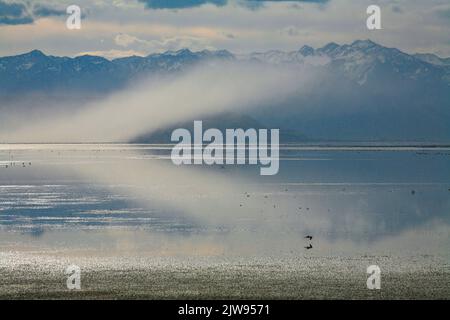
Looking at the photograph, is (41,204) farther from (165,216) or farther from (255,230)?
(255,230)

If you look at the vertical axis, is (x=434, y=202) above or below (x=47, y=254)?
above

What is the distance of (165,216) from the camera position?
46.5 m

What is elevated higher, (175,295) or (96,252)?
(96,252)

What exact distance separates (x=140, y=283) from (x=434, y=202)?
3294 cm

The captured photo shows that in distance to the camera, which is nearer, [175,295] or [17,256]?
[175,295]

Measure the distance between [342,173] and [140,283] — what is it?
6223 centimetres

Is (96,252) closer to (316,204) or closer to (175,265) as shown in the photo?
(175,265)

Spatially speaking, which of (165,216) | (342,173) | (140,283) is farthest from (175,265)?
(342,173)

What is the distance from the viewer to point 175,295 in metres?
24.9

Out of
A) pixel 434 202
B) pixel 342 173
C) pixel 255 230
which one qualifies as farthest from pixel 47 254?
pixel 342 173

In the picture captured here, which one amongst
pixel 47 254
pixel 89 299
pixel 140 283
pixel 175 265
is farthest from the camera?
pixel 47 254

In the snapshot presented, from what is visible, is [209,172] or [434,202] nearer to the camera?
[434,202]
